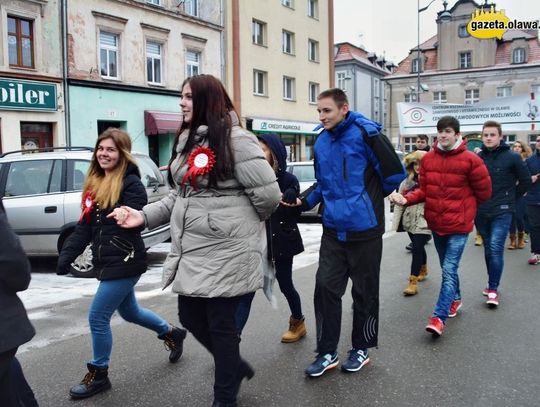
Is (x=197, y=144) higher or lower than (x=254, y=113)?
lower

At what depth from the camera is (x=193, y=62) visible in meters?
24.3

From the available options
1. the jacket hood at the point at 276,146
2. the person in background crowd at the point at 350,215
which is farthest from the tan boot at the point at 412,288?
the jacket hood at the point at 276,146

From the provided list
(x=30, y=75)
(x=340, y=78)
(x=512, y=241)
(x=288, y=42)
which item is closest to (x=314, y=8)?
(x=288, y=42)

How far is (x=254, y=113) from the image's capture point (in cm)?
2778

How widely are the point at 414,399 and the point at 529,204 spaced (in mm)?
5750

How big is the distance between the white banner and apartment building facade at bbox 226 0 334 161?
490 inches

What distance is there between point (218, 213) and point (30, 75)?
16409 millimetres

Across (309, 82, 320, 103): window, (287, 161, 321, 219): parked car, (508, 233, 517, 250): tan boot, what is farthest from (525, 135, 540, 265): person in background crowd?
(309, 82, 320, 103): window

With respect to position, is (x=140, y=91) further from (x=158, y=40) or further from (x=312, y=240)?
(x=312, y=240)

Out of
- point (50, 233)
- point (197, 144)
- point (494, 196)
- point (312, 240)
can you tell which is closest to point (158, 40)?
point (312, 240)

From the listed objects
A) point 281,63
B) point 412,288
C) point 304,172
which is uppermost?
point 281,63

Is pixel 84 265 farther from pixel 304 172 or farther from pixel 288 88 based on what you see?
pixel 288 88

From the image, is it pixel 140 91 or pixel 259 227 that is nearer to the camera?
pixel 259 227

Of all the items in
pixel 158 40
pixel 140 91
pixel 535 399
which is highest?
pixel 158 40
